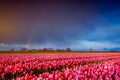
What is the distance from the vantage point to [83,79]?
4.95 meters

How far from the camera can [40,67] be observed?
11625mm

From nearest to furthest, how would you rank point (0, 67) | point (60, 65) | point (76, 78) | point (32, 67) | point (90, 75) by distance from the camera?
point (76, 78)
point (90, 75)
point (0, 67)
point (32, 67)
point (60, 65)

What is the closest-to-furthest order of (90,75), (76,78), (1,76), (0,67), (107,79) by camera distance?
(76,78), (107,79), (90,75), (1,76), (0,67)

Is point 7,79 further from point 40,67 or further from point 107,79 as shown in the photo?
point 107,79

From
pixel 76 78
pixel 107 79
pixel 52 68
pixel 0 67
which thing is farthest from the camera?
pixel 52 68

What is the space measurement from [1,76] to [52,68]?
4.51 m

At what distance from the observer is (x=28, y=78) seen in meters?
4.76

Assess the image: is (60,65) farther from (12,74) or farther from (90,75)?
(90,75)

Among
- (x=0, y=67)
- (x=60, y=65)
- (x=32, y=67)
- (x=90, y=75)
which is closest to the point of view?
(x=90, y=75)

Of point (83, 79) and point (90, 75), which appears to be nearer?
point (83, 79)

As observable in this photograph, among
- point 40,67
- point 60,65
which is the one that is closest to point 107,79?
point 40,67

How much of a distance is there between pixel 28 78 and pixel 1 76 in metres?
4.35

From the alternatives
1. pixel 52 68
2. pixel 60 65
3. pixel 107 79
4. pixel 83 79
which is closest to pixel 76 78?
pixel 83 79

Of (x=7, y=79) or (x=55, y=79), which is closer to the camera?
(x=55, y=79)
